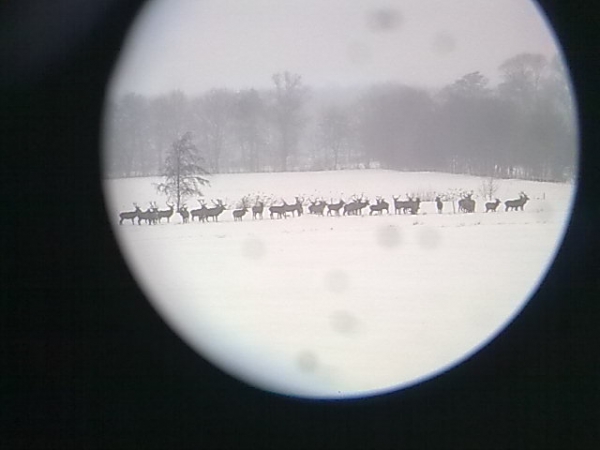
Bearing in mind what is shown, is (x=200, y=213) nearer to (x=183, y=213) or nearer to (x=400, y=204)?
(x=183, y=213)

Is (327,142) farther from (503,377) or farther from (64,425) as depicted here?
(64,425)

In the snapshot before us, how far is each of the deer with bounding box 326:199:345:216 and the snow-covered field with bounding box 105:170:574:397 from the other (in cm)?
4

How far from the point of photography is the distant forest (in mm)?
2404

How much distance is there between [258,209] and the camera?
8.09ft

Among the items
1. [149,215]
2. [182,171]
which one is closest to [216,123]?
[182,171]

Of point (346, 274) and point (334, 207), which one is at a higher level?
point (334, 207)

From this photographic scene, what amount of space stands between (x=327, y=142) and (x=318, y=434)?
3.53ft

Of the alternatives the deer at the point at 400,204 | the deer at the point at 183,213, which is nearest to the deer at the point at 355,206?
the deer at the point at 400,204

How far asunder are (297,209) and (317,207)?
85 millimetres

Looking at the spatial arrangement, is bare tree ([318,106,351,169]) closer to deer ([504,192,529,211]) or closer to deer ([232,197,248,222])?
deer ([232,197,248,222])

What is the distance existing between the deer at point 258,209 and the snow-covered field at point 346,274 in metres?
0.04

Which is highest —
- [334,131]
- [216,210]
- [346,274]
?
[334,131]

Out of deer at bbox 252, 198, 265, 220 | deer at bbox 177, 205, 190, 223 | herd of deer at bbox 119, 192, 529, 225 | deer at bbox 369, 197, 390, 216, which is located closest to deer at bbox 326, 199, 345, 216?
herd of deer at bbox 119, 192, 529, 225

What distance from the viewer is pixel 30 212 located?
7.72ft
